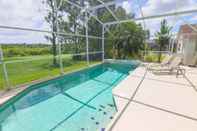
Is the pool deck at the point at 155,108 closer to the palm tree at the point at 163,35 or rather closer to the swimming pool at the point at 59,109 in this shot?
the swimming pool at the point at 59,109

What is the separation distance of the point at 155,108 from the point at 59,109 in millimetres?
2398

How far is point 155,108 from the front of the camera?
3.13 meters

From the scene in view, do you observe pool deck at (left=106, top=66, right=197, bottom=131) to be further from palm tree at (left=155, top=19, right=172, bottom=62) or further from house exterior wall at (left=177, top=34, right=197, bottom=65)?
palm tree at (left=155, top=19, right=172, bottom=62)

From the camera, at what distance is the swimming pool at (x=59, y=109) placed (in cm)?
314

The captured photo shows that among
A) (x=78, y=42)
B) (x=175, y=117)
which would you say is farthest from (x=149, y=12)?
(x=175, y=117)

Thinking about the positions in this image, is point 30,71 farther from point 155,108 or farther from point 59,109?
point 155,108

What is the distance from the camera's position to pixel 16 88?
474 centimetres

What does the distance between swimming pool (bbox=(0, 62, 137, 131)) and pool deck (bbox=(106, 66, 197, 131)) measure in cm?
43

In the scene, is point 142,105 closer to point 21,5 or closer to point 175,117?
point 175,117

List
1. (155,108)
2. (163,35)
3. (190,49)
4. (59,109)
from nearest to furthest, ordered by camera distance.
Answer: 1. (155,108)
2. (59,109)
3. (190,49)
4. (163,35)

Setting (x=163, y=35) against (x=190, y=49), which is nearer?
(x=190, y=49)

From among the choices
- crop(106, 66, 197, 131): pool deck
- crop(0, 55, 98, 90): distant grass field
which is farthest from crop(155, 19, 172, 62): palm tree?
crop(106, 66, 197, 131): pool deck

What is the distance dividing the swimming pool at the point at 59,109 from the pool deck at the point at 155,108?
0.43m

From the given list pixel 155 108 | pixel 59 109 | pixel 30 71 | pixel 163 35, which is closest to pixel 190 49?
pixel 163 35
